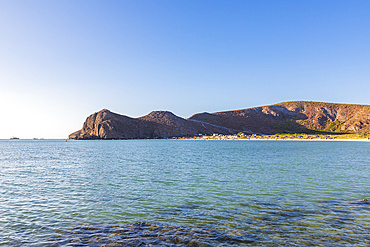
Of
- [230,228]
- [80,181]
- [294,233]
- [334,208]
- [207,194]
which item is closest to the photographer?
[294,233]

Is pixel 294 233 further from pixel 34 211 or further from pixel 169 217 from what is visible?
pixel 34 211

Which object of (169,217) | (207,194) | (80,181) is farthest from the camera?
(80,181)

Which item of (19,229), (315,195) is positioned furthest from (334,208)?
(19,229)

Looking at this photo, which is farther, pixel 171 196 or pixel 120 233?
pixel 171 196

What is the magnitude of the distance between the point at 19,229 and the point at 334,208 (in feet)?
59.1

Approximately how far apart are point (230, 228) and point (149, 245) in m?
4.24

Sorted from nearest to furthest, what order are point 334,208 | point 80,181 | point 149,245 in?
point 149,245 → point 334,208 → point 80,181

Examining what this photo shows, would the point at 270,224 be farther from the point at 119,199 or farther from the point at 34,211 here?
the point at 34,211

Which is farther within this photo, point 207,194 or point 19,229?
point 207,194

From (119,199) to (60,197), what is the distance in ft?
15.8

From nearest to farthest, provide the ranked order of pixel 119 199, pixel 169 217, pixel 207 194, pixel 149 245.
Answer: pixel 149 245 → pixel 169 217 → pixel 119 199 → pixel 207 194

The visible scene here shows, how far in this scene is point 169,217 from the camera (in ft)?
43.4

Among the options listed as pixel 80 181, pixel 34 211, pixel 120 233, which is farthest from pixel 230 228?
pixel 80 181

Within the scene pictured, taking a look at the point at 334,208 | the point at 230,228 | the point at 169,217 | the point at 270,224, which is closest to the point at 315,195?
the point at 334,208
